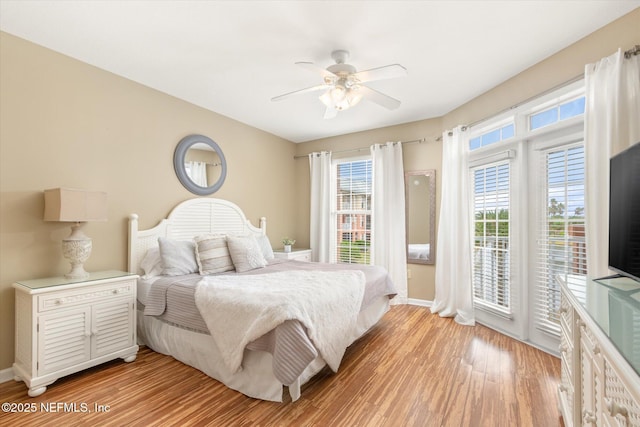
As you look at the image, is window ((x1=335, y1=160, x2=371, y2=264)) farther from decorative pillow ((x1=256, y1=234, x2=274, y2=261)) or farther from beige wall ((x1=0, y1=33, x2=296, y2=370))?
beige wall ((x1=0, y1=33, x2=296, y2=370))

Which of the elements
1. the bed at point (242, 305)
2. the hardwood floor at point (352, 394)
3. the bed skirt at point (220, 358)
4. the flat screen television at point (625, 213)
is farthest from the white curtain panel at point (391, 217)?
the flat screen television at point (625, 213)

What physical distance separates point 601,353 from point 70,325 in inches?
126

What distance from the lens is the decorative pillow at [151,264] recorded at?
9.89 ft

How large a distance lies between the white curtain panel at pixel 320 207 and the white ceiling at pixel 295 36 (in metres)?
1.90

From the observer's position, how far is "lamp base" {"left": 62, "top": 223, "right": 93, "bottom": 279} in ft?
7.84

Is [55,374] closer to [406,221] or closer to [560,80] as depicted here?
[406,221]

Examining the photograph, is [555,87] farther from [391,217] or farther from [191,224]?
[191,224]

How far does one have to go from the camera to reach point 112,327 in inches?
97.6

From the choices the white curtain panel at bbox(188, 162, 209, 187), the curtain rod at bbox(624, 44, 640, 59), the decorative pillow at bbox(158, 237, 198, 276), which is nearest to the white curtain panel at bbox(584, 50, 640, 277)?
the curtain rod at bbox(624, 44, 640, 59)

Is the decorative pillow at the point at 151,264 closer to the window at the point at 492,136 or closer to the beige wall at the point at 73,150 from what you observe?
the beige wall at the point at 73,150

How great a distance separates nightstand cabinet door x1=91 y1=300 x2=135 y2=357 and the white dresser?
3091 millimetres

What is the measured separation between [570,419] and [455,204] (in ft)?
8.09

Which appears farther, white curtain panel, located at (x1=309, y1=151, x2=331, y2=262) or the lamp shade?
white curtain panel, located at (x1=309, y1=151, x2=331, y2=262)

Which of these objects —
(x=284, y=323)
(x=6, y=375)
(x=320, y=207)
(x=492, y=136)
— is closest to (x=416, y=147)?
(x=492, y=136)
